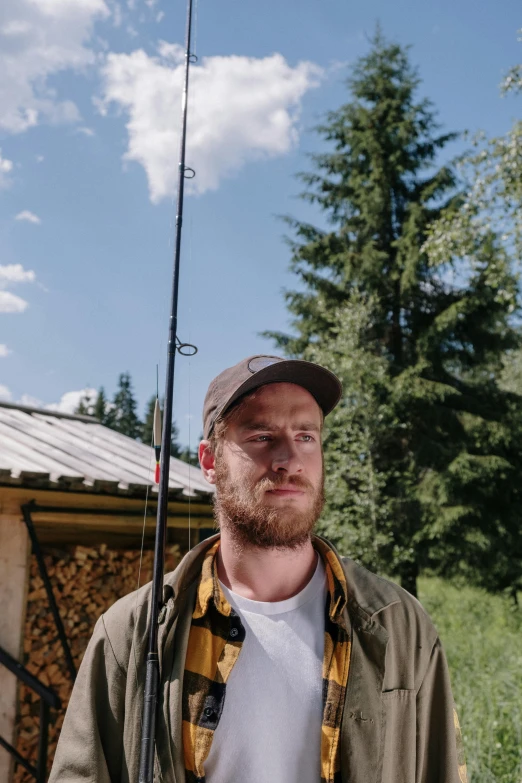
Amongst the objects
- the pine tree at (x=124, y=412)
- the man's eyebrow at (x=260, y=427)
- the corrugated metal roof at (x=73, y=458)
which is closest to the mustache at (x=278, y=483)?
the man's eyebrow at (x=260, y=427)

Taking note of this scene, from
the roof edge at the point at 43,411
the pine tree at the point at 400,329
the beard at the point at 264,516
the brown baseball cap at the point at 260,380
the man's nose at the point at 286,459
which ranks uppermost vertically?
the pine tree at the point at 400,329

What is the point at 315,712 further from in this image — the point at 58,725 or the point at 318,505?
the point at 58,725

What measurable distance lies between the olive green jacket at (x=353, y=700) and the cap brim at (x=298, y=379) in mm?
569

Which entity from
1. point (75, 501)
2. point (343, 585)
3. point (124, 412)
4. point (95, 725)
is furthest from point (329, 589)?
point (124, 412)

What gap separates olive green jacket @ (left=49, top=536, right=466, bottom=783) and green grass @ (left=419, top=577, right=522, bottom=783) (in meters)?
3.74

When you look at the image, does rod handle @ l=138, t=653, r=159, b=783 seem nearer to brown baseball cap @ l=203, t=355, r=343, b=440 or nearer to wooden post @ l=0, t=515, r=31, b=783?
brown baseball cap @ l=203, t=355, r=343, b=440

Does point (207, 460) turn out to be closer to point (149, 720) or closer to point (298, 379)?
point (298, 379)

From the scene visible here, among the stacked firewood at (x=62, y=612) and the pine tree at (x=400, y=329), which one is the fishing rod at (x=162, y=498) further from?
the pine tree at (x=400, y=329)

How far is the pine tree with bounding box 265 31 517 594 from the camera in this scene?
49.1 feet

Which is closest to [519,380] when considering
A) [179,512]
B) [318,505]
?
[179,512]

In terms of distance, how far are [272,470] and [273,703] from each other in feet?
1.96

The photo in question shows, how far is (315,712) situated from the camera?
5.72ft

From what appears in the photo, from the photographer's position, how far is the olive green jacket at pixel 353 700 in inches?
68.0

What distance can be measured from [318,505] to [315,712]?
54 centimetres
